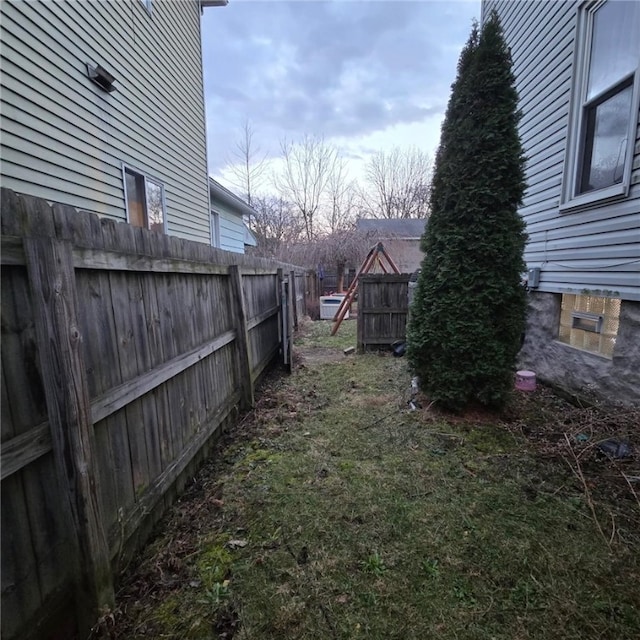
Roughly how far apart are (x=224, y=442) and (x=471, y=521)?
2.18m

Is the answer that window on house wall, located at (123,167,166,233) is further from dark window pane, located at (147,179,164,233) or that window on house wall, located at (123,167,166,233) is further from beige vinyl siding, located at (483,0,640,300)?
beige vinyl siding, located at (483,0,640,300)

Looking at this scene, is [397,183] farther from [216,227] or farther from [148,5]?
[148,5]

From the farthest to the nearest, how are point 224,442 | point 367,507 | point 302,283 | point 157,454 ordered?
point 302,283
point 224,442
point 367,507
point 157,454

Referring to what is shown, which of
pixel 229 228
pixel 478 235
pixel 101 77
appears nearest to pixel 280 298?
pixel 478 235

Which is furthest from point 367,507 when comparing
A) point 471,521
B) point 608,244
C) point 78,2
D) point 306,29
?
point 306,29

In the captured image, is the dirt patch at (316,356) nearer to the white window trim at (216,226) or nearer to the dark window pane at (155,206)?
the dark window pane at (155,206)

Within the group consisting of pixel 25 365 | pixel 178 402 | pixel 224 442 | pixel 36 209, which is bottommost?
pixel 224 442

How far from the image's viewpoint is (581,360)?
156 inches

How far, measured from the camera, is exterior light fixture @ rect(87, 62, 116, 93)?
4.32m

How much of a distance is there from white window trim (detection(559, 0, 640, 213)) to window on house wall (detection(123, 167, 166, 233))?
5881 millimetres

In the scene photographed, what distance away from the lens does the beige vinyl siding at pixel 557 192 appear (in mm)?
3332

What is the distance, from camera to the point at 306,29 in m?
7.31

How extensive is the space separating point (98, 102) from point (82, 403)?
4880 millimetres

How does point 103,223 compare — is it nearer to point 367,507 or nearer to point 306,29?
point 367,507
